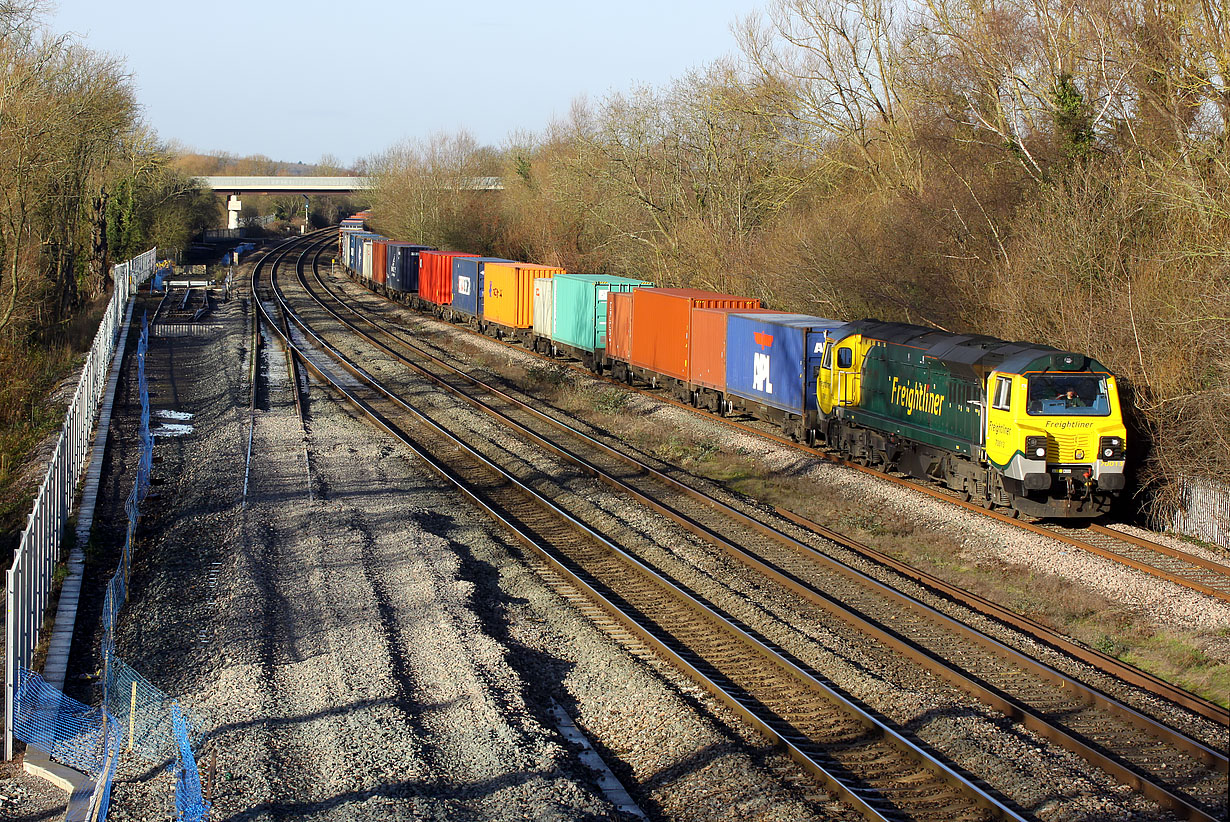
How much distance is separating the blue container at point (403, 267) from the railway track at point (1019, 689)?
41505mm

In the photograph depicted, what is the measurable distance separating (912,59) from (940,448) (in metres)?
19.1

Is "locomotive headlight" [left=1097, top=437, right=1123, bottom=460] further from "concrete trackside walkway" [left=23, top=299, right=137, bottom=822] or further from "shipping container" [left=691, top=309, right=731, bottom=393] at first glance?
"concrete trackside walkway" [left=23, top=299, right=137, bottom=822]

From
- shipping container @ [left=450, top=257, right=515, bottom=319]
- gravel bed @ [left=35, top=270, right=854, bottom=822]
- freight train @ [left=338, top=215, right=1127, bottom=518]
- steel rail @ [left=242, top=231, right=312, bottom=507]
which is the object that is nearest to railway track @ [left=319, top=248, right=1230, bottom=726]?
freight train @ [left=338, top=215, right=1127, bottom=518]

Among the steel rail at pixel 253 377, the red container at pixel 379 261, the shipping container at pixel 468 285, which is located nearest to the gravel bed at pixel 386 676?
the steel rail at pixel 253 377

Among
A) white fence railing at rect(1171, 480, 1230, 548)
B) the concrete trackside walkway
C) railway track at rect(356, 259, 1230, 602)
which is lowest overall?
the concrete trackside walkway

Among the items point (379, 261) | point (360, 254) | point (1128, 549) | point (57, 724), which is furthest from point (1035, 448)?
point (360, 254)

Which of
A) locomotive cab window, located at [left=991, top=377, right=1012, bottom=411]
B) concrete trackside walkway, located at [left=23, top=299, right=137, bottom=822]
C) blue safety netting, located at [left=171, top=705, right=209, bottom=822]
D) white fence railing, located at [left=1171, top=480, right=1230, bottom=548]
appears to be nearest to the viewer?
blue safety netting, located at [left=171, top=705, right=209, bottom=822]

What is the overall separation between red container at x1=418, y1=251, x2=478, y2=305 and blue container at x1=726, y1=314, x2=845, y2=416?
1016 inches

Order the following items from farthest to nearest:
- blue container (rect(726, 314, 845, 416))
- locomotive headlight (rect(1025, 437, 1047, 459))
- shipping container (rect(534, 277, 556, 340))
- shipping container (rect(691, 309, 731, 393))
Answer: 1. shipping container (rect(534, 277, 556, 340))
2. shipping container (rect(691, 309, 731, 393))
3. blue container (rect(726, 314, 845, 416))
4. locomotive headlight (rect(1025, 437, 1047, 459))

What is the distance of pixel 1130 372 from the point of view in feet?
58.3

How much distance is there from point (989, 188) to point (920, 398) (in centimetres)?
1142

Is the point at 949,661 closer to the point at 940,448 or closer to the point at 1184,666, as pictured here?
the point at 1184,666

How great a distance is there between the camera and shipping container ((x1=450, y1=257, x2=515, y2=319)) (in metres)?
43.0

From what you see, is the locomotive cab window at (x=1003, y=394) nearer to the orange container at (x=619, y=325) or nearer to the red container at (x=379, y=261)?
the orange container at (x=619, y=325)
